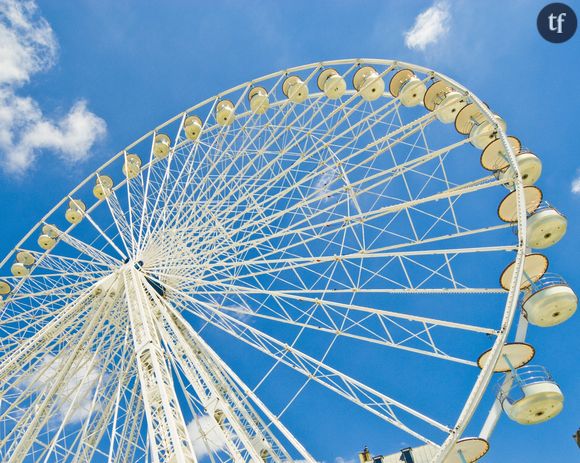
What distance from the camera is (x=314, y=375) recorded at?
10.4 metres

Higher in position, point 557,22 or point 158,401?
point 557,22

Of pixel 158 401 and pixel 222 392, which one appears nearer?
pixel 158 401

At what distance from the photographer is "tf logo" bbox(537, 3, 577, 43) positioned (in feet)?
33.2

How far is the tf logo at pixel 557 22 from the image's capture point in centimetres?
1013

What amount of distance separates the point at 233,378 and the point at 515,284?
644 centimetres

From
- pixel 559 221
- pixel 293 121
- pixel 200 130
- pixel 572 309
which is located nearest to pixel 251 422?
pixel 572 309

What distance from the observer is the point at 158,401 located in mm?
8109

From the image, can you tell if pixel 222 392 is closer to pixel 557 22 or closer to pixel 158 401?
pixel 158 401

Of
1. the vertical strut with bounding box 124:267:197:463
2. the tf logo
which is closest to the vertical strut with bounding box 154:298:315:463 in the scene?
the vertical strut with bounding box 124:267:197:463

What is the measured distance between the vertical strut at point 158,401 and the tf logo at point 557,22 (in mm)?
10630

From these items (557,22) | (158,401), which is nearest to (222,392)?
(158,401)

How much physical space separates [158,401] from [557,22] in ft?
37.8

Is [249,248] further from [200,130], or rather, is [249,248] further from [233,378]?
A: [200,130]

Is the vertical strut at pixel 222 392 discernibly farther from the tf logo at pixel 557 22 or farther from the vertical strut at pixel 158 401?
the tf logo at pixel 557 22
